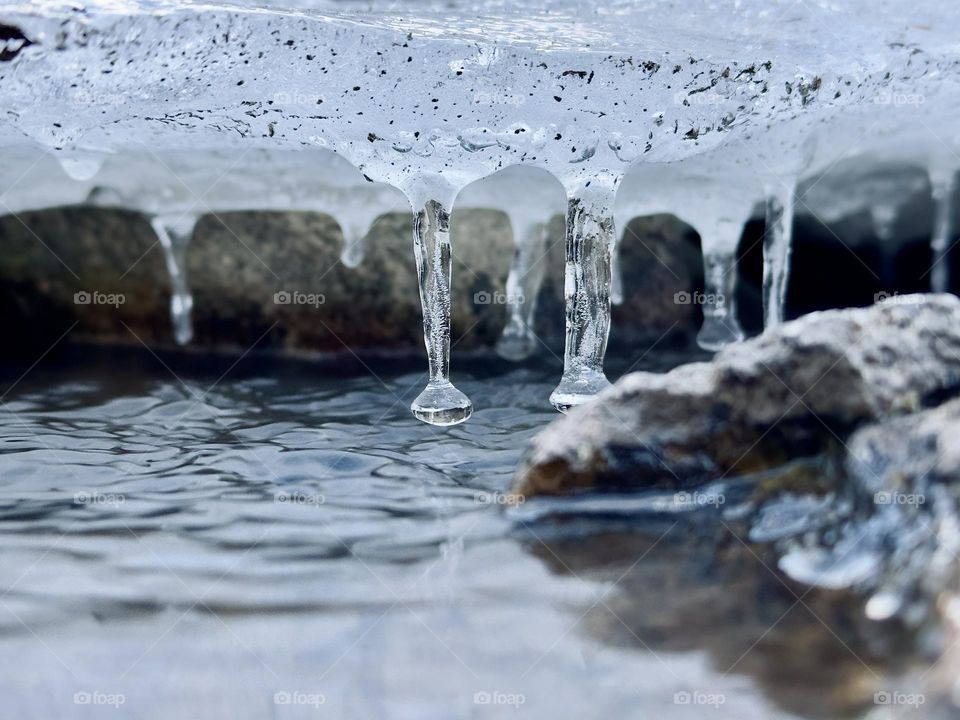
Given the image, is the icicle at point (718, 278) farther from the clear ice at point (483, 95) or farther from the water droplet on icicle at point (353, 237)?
the water droplet on icicle at point (353, 237)

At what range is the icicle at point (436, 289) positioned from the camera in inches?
119

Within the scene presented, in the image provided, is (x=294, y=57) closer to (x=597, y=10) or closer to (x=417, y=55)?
(x=417, y=55)

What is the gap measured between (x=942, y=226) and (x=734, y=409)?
2.98m

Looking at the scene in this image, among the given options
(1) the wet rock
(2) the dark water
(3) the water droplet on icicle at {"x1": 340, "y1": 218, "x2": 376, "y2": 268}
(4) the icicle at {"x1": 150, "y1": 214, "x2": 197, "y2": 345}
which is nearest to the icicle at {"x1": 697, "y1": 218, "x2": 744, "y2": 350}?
(1) the wet rock

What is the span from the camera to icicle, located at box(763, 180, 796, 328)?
384 cm

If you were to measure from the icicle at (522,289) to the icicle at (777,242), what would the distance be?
1.02m

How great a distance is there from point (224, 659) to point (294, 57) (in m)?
1.81

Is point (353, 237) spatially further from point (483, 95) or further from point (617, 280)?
point (483, 95)

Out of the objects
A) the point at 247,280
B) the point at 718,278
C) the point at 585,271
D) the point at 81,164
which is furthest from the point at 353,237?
the point at 718,278

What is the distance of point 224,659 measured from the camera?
1555 millimetres

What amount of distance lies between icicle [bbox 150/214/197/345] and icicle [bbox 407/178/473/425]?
158 centimetres

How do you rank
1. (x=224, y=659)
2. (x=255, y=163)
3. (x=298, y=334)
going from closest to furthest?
(x=224, y=659), (x=255, y=163), (x=298, y=334)

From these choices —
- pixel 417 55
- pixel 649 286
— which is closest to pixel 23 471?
pixel 417 55

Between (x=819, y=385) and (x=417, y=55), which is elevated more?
(x=417, y=55)
